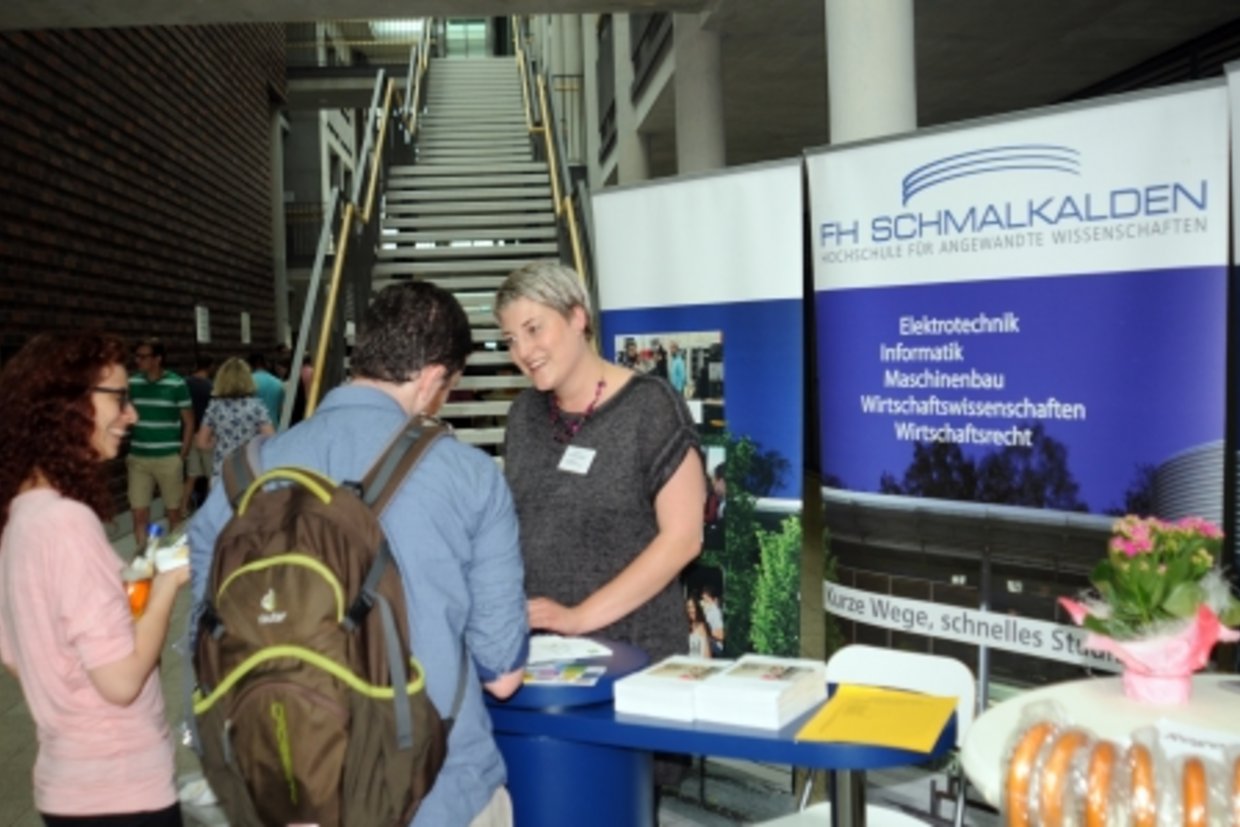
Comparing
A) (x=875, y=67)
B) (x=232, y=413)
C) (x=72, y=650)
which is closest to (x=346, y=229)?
(x=232, y=413)

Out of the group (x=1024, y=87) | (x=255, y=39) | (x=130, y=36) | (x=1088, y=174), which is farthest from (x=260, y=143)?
(x=1088, y=174)

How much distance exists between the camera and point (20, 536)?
6.43 feet

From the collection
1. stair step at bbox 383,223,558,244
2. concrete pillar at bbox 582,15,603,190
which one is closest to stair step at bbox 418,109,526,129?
concrete pillar at bbox 582,15,603,190

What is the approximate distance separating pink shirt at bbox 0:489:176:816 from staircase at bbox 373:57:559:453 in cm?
522

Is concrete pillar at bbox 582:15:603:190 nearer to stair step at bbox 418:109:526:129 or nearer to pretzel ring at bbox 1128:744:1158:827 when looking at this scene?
stair step at bbox 418:109:526:129

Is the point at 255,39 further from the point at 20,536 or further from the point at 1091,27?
Result: the point at 20,536

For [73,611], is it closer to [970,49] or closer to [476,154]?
[970,49]

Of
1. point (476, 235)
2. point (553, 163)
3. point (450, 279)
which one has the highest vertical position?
point (553, 163)

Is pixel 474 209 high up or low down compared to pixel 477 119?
down

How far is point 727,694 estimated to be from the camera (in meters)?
2.01

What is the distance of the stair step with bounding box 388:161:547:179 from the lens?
10953mm

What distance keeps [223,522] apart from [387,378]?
0.34m

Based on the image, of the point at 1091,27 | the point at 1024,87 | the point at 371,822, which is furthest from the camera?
the point at 1024,87

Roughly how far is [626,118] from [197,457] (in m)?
5.44
